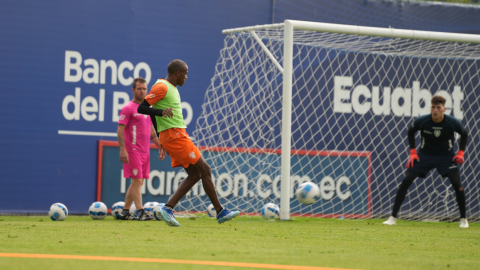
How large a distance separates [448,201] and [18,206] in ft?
23.7

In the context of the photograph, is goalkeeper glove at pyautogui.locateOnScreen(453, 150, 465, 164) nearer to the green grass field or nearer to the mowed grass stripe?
the green grass field

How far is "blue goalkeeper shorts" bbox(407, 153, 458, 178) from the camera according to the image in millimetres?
7680

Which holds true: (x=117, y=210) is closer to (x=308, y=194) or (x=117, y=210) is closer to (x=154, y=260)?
(x=308, y=194)

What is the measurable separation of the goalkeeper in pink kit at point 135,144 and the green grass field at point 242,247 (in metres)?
1.71

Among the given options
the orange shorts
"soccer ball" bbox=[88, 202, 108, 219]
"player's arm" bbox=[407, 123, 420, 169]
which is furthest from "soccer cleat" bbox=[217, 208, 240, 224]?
"player's arm" bbox=[407, 123, 420, 169]

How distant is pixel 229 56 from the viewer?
31.5 ft

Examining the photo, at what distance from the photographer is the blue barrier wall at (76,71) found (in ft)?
27.6

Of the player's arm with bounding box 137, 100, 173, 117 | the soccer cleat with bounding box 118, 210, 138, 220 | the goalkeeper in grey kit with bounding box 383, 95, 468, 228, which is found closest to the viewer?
the player's arm with bounding box 137, 100, 173, 117

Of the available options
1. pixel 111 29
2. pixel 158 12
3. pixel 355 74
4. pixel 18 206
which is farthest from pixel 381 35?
pixel 18 206

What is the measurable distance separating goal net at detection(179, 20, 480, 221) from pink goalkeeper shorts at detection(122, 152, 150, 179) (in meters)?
1.92

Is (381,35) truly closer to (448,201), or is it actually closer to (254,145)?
(254,145)

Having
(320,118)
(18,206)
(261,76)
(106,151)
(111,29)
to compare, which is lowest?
(18,206)

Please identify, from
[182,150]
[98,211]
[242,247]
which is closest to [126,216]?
[98,211]

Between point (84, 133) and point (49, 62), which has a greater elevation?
point (49, 62)
